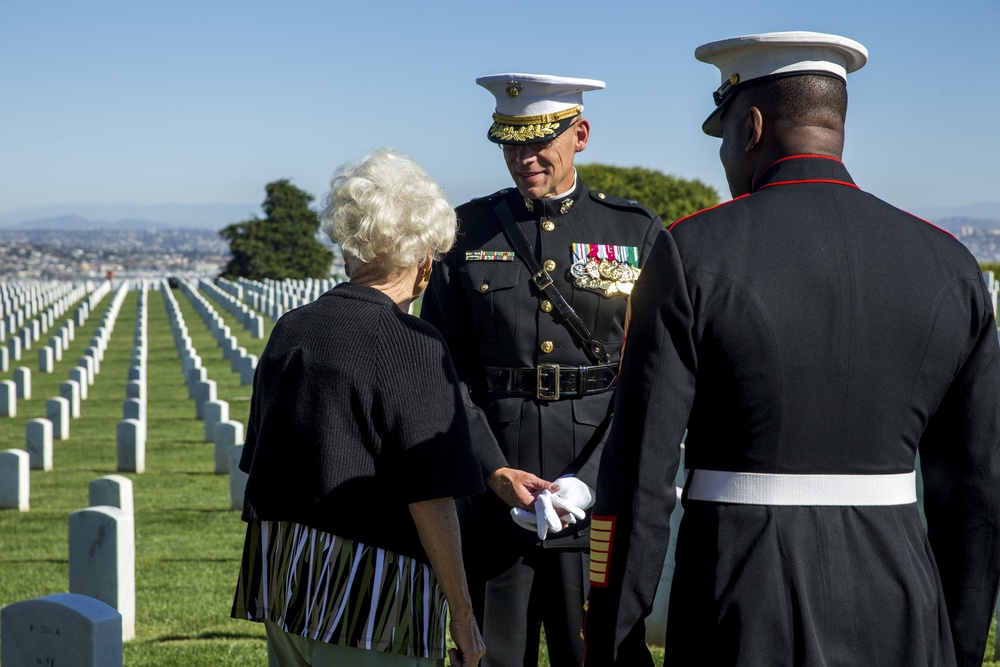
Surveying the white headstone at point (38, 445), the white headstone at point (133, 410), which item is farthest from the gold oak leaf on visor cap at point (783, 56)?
the white headstone at point (133, 410)

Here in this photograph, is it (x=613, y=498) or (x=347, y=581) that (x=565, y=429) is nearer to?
(x=347, y=581)

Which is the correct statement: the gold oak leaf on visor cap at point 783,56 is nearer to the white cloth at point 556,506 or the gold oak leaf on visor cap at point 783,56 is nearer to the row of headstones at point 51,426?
the white cloth at point 556,506

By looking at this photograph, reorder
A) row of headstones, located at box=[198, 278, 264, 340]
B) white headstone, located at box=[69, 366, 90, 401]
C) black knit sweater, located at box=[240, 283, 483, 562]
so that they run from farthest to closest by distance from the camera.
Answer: row of headstones, located at box=[198, 278, 264, 340]
white headstone, located at box=[69, 366, 90, 401]
black knit sweater, located at box=[240, 283, 483, 562]

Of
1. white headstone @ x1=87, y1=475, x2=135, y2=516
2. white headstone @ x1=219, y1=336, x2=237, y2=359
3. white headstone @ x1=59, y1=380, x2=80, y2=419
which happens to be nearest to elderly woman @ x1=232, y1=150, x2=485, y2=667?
white headstone @ x1=87, y1=475, x2=135, y2=516

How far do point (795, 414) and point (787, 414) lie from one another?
0.02 m

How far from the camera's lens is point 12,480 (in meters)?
11.2

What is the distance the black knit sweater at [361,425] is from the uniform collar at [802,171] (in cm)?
94

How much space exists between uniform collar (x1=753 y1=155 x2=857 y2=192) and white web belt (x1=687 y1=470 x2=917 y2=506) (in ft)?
1.97

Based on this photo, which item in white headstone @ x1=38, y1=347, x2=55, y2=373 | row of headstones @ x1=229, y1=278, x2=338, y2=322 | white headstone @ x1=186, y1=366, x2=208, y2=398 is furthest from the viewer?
row of headstones @ x1=229, y1=278, x2=338, y2=322

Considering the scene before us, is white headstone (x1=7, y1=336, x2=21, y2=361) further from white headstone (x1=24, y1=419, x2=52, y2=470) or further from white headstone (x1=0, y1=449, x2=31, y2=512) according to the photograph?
white headstone (x1=0, y1=449, x2=31, y2=512)

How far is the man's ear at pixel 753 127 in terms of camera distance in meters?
2.57

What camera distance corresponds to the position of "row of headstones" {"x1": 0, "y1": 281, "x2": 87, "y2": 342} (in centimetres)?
3696

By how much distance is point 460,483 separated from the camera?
9.78ft

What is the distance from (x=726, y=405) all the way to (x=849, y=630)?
499mm
